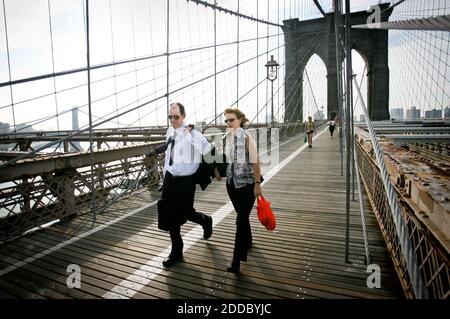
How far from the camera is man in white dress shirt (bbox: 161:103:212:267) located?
8.63 ft

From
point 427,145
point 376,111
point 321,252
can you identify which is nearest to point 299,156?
point 427,145

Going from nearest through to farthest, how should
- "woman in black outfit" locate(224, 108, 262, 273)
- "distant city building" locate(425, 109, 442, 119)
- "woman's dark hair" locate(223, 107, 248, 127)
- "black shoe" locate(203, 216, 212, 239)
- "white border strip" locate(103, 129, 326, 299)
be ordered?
"white border strip" locate(103, 129, 326, 299) → "woman in black outfit" locate(224, 108, 262, 273) → "woman's dark hair" locate(223, 107, 248, 127) → "black shoe" locate(203, 216, 212, 239) → "distant city building" locate(425, 109, 442, 119)

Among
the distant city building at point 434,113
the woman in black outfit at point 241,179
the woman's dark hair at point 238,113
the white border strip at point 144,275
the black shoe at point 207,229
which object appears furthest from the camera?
the distant city building at point 434,113

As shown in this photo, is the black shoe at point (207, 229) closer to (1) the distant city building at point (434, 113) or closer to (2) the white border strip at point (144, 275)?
(2) the white border strip at point (144, 275)

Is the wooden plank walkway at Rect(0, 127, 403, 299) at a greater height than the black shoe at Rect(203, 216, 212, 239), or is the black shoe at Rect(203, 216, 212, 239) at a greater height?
the black shoe at Rect(203, 216, 212, 239)

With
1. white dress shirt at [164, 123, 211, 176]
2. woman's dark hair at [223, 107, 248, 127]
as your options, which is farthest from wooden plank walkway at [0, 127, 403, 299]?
woman's dark hair at [223, 107, 248, 127]

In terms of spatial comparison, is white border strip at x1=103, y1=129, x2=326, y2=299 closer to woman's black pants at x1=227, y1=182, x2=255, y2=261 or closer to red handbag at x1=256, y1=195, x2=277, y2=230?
woman's black pants at x1=227, y1=182, x2=255, y2=261

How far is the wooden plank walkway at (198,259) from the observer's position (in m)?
2.26

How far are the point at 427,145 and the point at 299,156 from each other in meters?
3.40

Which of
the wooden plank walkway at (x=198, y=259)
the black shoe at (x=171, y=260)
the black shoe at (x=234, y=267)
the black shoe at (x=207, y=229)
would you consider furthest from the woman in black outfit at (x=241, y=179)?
the black shoe at (x=207, y=229)

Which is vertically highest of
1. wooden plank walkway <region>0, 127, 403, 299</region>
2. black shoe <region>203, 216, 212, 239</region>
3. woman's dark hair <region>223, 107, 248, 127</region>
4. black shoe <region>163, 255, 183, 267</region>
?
woman's dark hair <region>223, 107, 248, 127</region>

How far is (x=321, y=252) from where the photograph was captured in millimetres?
2842

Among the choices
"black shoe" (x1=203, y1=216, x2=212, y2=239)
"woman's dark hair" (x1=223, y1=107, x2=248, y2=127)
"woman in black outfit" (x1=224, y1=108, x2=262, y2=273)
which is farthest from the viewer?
"black shoe" (x1=203, y1=216, x2=212, y2=239)

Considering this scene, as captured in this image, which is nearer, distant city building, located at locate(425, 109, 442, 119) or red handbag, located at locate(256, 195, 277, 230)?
red handbag, located at locate(256, 195, 277, 230)
